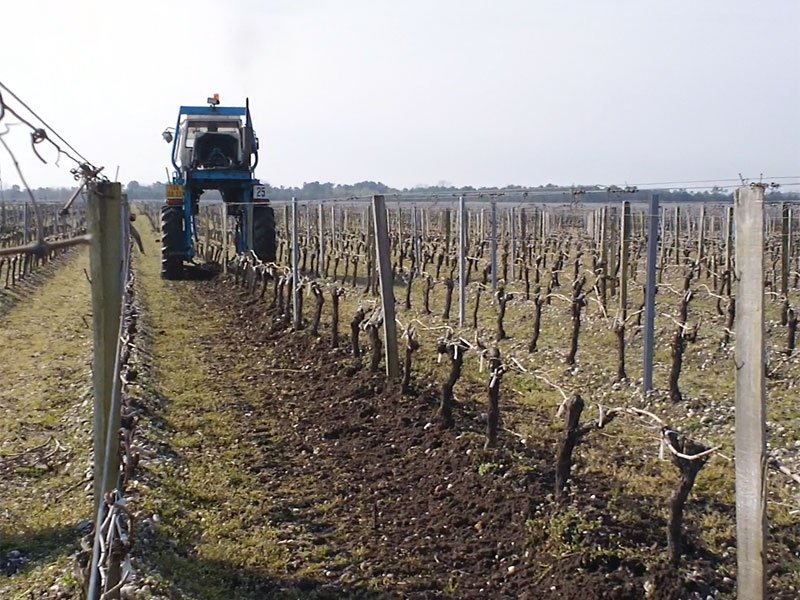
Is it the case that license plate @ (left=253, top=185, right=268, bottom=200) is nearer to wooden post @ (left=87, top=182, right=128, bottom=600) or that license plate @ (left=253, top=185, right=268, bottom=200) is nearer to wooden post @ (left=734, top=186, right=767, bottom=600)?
wooden post @ (left=87, top=182, right=128, bottom=600)

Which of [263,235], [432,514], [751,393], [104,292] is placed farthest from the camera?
[263,235]

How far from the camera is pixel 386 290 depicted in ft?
25.4

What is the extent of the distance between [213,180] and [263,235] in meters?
1.62

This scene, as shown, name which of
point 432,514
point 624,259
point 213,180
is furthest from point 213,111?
point 432,514

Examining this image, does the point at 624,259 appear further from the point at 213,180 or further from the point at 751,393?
the point at 213,180

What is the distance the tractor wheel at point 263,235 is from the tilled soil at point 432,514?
8524 mm

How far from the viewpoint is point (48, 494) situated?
5.25m

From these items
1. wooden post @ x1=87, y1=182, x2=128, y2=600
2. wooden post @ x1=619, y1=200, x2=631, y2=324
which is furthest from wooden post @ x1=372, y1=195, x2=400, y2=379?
wooden post @ x1=87, y1=182, x2=128, y2=600

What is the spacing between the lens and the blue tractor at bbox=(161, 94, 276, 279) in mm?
15797

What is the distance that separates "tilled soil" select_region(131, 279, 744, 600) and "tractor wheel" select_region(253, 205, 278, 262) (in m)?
8.52

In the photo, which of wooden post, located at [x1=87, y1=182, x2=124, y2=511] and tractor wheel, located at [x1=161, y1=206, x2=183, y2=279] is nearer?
wooden post, located at [x1=87, y1=182, x2=124, y2=511]

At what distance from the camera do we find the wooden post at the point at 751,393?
10.1 feet

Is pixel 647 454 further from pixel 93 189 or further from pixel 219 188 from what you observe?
pixel 219 188

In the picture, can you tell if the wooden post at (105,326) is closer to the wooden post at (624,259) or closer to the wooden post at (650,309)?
the wooden post at (650,309)
